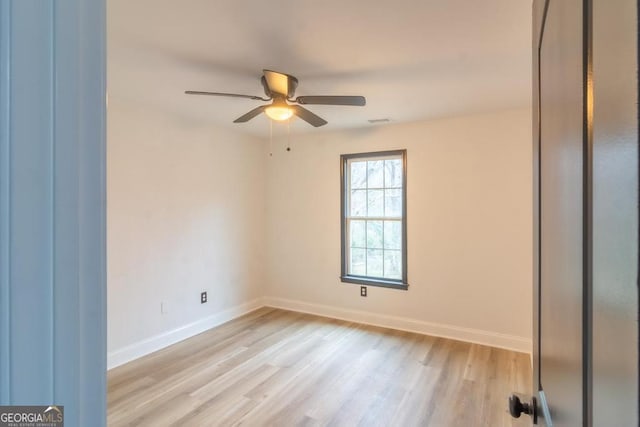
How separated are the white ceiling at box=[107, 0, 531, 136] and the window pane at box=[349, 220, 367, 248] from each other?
1.59 metres

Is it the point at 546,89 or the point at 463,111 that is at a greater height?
the point at 463,111

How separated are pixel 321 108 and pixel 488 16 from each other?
1.78 meters

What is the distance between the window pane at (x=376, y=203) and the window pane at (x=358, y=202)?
7 centimetres

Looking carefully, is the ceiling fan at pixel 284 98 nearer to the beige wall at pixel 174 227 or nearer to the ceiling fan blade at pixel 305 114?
the ceiling fan blade at pixel 305 114

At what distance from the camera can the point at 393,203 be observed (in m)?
4.00

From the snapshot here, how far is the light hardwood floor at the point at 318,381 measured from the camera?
226cm

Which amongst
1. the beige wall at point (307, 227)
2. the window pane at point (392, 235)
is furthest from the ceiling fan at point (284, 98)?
the window pane at point (392, 235)

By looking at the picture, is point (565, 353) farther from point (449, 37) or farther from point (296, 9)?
point (449, 37)

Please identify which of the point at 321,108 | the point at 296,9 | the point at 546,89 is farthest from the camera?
the point at 321,108

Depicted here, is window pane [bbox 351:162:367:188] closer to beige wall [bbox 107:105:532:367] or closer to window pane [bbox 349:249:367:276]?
beige wall [bbox 107:105:532:367]

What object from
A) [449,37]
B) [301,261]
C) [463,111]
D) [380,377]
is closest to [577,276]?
[449,37]

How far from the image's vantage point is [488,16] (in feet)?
5.59

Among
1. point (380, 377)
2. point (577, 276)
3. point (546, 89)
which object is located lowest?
point (380, 377)

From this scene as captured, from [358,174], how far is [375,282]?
53.8 inches
